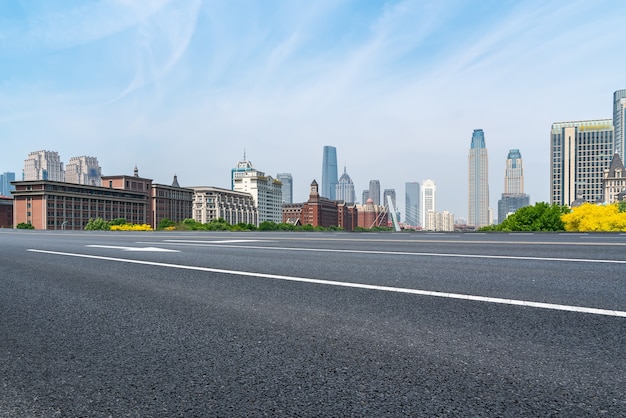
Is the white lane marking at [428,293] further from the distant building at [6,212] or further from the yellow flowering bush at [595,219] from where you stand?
the distant building at [6,212]

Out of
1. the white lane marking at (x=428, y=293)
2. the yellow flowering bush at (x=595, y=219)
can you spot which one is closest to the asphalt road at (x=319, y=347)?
the white lane marking at (x=428, y=293)

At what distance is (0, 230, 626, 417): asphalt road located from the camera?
2.01 metres

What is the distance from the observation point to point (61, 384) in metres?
2.29

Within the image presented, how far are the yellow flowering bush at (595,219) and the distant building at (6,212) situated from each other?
15773 centimetres

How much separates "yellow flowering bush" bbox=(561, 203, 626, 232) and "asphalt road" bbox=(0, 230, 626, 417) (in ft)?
121

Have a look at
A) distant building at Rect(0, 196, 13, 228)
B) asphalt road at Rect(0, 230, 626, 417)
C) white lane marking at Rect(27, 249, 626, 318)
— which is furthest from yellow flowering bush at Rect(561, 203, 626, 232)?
distant building at Rect(0, 196, 13, 228)

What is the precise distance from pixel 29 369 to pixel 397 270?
17.0 feet

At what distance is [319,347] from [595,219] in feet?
142

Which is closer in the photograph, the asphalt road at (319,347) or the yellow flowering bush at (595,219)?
the asphalt road at (319,347)

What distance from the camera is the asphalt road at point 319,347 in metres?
2.01

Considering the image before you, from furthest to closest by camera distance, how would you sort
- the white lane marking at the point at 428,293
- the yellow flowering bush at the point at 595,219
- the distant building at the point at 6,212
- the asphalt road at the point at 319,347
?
the distant building at the point at 6,212 → the yellow flowering bush at the point at 595,219 → the white lane marking at the point at 428,293 → the asphalt road at the point at 319,347

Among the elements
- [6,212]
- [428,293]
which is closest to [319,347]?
[428,293]

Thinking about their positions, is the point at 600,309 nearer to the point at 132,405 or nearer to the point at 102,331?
the point at 132,405

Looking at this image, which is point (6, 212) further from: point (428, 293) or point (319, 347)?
point (319, 347)
